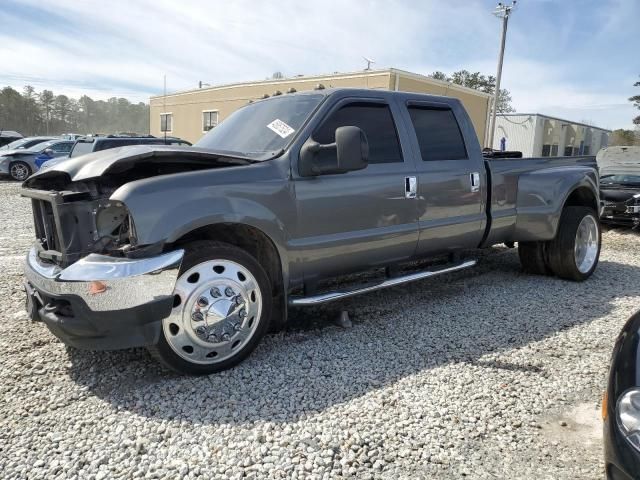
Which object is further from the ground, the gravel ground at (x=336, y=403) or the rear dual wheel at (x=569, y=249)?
the rear dual wheel at (x=569, y=249)

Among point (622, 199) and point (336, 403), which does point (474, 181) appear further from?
point (622, 199)

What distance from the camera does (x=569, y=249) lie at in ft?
18.1

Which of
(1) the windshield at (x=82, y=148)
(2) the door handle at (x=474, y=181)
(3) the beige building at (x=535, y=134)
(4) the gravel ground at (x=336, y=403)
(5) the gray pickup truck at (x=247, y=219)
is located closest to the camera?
(4) the gravel ground at (x=336, y=403)

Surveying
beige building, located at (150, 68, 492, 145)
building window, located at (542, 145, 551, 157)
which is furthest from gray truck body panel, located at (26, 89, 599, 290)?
building window, located at (542, 145, 551, 157)

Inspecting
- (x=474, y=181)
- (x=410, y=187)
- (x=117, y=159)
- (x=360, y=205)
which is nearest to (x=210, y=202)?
(x=117, y=159)

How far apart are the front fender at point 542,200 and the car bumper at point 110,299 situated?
3682 mm

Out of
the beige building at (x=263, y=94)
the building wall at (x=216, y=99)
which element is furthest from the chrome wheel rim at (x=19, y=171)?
the building wall at (x=216, y=99)

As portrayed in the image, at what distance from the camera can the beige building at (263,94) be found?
23656 mm

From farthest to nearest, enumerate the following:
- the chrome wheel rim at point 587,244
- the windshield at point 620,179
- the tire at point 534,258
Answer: the windshield at point 620,179, the chrome wheel rim at point 587,244, the tire at point 534,258

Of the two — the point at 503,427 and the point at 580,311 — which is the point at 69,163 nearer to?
the point at 503,427

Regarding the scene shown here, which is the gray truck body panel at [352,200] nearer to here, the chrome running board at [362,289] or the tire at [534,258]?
the chrome running board at [362,289]

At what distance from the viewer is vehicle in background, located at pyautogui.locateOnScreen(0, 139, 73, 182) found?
1772 cm

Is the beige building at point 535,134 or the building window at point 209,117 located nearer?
the building window at point 209,117

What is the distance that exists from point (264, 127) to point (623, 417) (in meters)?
3.00
